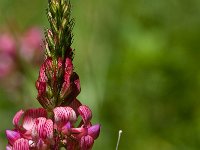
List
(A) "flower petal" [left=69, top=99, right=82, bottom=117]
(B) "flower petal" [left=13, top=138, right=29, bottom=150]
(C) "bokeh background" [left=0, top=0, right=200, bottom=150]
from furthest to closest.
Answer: (C) "bokeh background" [left=0, top=0, right=200, bottom=150] → (A) "flower petal" [left=69, top=99, right=82, bottom=117] → (B) "flower petal" [left=13, top=138, right=29, bottom=150]

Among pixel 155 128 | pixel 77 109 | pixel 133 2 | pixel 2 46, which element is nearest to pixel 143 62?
pixel 155 128

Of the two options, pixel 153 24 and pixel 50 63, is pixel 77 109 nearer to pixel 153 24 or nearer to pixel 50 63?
pixel 50 63

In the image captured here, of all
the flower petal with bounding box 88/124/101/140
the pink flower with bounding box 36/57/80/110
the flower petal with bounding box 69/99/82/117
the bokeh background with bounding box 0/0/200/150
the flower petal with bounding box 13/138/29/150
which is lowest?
the bokeh background with bounding box 0/0/200/150

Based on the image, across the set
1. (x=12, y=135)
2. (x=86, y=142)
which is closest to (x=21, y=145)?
(x=12, y=135)

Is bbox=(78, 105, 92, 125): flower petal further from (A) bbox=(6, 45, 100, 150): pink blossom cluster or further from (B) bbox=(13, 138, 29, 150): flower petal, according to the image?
(B) bbox=(13, 138, 29, 150): flower petal

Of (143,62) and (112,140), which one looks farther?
(143,62)

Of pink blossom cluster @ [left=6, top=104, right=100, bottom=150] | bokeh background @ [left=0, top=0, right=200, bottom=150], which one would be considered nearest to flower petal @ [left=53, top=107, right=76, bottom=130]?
pink blossom cluster @ [left=6, top=104, right=100, bottom=150]

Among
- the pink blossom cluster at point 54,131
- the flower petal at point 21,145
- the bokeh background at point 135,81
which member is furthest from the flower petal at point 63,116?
the bokeh background at point 135,81
